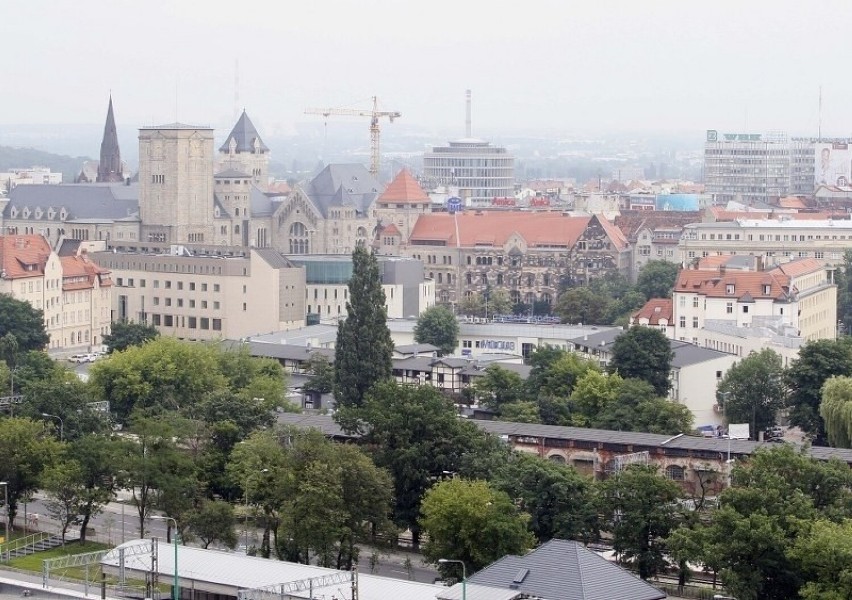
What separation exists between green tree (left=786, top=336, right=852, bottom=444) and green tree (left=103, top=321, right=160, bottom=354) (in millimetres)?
37655

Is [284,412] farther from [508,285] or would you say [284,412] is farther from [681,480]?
[508,285]

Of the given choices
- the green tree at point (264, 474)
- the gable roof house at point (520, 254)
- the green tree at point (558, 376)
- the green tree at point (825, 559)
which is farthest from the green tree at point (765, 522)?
the gable roof house at point (520, 254)

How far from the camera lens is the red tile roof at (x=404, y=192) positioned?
19075cm

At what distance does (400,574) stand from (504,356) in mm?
54565

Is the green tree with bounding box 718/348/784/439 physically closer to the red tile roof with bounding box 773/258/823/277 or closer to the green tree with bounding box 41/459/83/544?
the red tile roof with bounding box 773/258/823/277

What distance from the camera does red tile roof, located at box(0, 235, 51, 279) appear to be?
13812 cm

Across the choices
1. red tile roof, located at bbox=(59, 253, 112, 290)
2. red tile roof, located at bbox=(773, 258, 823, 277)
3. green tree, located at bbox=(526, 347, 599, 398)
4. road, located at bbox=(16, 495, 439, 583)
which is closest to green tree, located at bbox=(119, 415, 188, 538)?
road, located at bbox=(16, 495, 439, 583)

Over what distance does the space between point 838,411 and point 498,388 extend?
1687cm

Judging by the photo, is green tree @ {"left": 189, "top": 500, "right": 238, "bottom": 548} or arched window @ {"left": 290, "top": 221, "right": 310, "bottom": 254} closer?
green tree @ {"left": 189, "top": 500, "right": 238, "bottom": 548}

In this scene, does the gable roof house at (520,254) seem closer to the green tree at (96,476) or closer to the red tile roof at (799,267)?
the red tile roof at (799,267)

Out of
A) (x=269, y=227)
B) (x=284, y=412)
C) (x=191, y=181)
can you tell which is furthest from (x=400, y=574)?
(x=269, y=227)

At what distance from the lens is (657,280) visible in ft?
522

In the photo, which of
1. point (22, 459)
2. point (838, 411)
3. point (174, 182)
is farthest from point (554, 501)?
point (174, 182)

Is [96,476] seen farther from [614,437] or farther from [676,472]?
[676,472]
